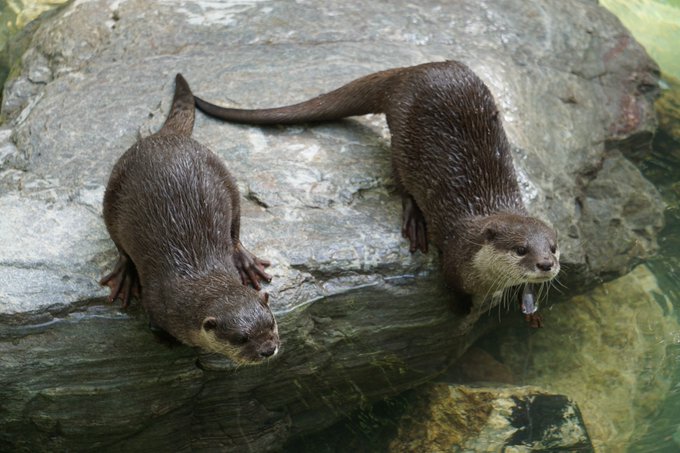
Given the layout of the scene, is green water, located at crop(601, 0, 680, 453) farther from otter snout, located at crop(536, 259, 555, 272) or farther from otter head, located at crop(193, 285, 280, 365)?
otter head, located at crop(193, 285, 280, 365)

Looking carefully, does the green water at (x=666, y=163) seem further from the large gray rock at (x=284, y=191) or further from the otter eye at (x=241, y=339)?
the otter eye at (x=241, y=339)

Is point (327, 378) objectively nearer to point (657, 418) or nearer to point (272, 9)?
point (657, 418)

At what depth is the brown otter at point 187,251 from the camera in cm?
271

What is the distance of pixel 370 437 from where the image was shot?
3.57m

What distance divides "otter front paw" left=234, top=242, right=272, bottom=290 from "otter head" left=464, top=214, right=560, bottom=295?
761 millimetres

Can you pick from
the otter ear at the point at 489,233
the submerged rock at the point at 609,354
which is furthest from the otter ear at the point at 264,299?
the submerged rock at the point at 609,354

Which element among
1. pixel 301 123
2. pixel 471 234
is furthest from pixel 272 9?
pixel 471 234

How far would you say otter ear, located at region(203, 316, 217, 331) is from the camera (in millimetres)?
2683

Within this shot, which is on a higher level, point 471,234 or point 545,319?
point 471,234

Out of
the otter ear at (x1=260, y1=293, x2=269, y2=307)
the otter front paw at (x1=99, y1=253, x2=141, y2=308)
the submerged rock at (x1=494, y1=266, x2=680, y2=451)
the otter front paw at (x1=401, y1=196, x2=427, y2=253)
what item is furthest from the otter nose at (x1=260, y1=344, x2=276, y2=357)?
the submerged rock at (x1=494, y1=266, x2=680, y2=451)

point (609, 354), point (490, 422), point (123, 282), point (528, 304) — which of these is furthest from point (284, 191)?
point (609, 354)

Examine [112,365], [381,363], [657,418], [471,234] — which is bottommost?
[657,418]

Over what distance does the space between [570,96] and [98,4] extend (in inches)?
93.9

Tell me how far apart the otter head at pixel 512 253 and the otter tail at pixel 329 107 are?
0.79 meters
